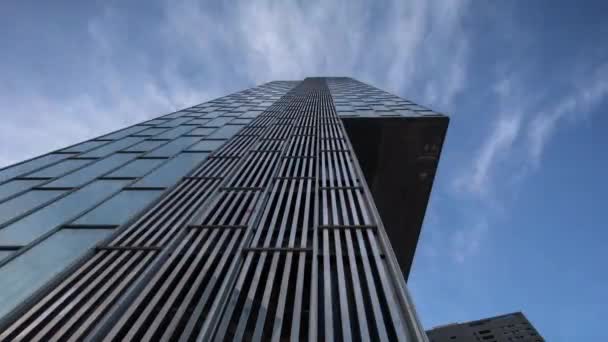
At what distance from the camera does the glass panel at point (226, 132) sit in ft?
35.1

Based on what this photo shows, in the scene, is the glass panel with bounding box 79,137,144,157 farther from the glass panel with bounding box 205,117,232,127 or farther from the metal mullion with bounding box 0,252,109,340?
the metal mullion with bounding box 0,252,109,340

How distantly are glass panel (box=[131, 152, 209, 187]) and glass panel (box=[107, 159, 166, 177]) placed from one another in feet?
0.83

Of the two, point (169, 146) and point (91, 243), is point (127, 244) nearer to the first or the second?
point (91, 243)

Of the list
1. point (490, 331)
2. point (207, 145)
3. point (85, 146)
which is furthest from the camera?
point (490, 331)

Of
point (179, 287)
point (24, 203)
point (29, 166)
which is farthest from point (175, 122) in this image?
point (179, 287)

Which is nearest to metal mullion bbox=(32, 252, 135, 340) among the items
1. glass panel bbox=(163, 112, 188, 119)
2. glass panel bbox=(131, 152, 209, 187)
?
glass panel bbox=(131, 152, 209, 187)

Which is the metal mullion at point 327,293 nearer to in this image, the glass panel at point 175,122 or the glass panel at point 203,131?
the glass panel at point 203,131

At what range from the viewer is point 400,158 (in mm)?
11719

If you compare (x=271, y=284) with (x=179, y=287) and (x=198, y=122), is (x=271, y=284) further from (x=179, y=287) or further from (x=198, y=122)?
(x=198, y=122)

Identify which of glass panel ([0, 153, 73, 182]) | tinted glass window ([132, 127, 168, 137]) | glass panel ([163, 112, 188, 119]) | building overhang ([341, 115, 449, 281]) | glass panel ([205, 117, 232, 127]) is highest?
glass panel ([163, 112, 188, 119])

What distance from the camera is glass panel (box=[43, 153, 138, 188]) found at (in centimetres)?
738

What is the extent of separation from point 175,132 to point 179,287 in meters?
8.23

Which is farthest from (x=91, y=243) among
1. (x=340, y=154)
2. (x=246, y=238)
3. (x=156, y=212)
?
(x=340, y=154)

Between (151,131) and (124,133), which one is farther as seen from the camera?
(151,131)
